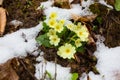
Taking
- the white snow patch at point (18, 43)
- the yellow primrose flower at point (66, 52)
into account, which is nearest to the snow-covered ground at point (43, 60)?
the white snow patch at point (18, 43)

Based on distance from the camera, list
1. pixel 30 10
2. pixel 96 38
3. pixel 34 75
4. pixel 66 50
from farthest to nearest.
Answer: pixel 30 10, pixel 96 38, pixel 34 75, pixel 66 50

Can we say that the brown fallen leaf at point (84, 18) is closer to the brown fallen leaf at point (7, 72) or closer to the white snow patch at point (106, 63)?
the white snow patch at point (106, 63)

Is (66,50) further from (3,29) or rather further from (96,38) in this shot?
(3,29)

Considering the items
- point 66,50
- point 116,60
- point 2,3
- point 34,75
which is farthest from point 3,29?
point 116,60

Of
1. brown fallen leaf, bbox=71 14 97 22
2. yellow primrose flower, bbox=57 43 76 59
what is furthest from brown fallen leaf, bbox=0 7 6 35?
yellow primrose flower, bbox=57 43 76 59

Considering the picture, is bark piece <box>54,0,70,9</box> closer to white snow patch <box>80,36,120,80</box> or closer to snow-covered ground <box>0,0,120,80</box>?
snow-covered ground <box>0,0,120,80</box>
